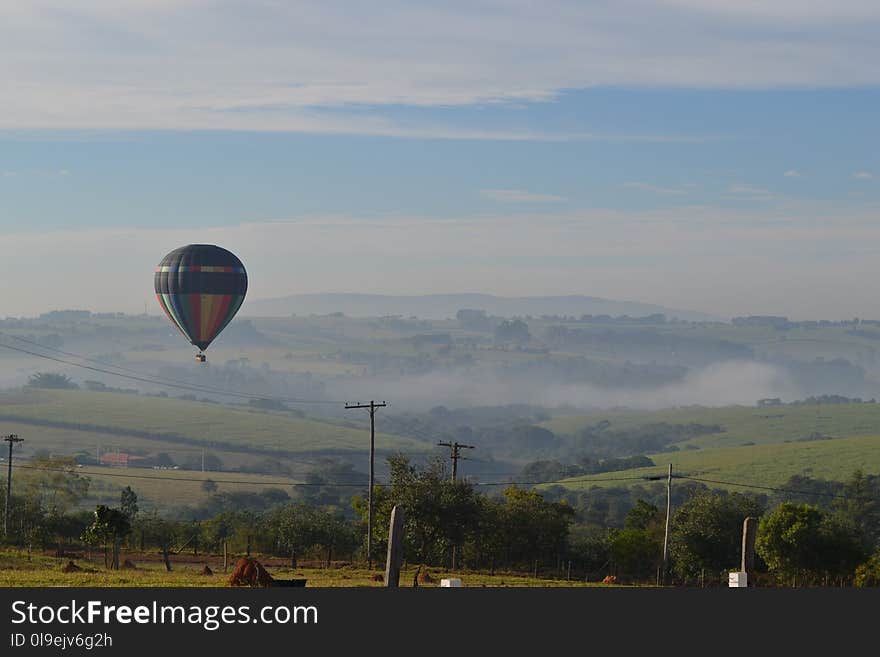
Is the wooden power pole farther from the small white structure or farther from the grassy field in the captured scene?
the grassy field

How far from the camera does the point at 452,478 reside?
96438 mm

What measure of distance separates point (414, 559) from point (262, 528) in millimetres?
34985

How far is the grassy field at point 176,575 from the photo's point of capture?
2084 inches

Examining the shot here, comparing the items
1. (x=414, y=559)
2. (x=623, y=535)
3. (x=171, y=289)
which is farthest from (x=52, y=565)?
(x=171, y=289)

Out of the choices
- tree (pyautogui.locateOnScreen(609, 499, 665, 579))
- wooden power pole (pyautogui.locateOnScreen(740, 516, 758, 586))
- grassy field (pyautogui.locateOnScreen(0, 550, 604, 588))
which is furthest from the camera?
tree (pyautogui.locateOnScreen(609, 499, 665, 579))

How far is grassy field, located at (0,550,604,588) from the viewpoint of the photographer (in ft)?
174

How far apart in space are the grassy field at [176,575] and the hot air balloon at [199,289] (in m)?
52.8

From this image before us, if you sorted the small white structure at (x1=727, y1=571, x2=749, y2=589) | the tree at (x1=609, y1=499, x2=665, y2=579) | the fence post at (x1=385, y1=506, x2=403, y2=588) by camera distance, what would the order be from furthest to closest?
the tree at (x1=609, y1=499, x2=665, y2=579), the small white structure at (x1=727, y1=571, x2=749, y2=589), the fence post at (x1=385, y1=506, x2=403, y2=588)

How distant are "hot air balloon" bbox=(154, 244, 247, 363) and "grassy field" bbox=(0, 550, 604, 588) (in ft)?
Result: 173

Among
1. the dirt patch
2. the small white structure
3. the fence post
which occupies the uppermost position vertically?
the fence post

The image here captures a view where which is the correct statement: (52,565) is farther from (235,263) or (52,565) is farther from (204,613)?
(235,263)

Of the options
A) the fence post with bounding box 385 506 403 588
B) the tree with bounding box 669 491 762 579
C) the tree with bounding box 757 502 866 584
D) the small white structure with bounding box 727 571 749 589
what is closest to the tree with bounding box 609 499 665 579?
the tree with bounding box 669 491 762 579

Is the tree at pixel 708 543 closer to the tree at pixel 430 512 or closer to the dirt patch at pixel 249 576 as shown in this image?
the tree at pixel 430 512

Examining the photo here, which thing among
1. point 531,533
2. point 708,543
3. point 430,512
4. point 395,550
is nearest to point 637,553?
point 708,543
